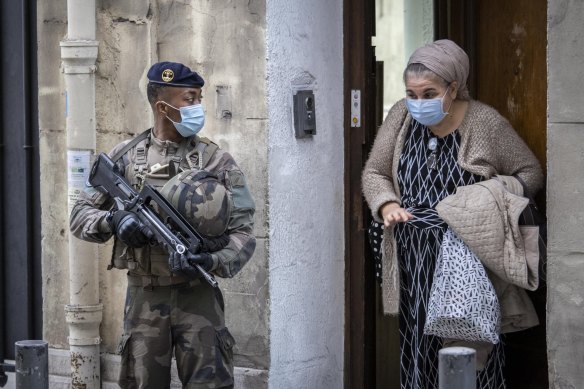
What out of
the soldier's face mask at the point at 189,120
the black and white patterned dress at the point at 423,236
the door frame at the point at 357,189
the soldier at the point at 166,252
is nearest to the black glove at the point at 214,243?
the soldier at the point at 166,252

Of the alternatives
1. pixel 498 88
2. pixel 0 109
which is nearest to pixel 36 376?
pixel 498 88

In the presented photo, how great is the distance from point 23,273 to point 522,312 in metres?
3.15

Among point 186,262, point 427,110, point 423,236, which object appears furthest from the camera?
point 423,236

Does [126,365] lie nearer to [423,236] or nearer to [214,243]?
[214,243]

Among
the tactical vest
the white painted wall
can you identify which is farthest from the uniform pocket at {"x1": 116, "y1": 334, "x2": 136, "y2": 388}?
the white painted wall

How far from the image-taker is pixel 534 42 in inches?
237

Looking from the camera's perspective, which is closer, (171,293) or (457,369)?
(457,369)

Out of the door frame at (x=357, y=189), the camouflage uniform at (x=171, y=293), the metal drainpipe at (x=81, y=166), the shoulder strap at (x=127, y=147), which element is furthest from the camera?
the metal drainpipe at (x=81, y=166)

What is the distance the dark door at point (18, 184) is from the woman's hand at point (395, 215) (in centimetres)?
242

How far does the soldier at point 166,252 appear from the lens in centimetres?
501

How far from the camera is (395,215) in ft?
18.0

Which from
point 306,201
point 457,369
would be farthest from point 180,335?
point 457,369

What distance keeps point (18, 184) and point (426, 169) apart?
9.19 ft

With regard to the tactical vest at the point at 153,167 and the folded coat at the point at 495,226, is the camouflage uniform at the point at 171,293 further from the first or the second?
the folded coat at the point at 495,226
